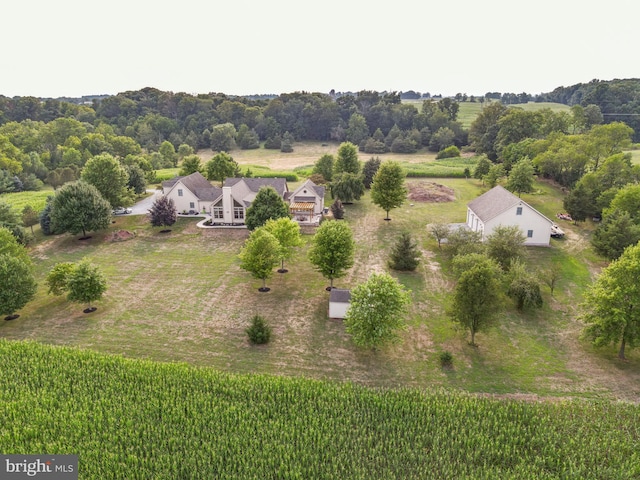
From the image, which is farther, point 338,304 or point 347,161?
point 347,161

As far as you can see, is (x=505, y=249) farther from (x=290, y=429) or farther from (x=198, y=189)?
(x=198, y=189)

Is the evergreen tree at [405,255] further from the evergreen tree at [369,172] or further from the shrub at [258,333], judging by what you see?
the evergreen tree at [369,172]

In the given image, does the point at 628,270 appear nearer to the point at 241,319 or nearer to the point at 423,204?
the point at 241,319

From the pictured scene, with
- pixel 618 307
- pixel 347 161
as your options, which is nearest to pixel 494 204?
pixel 618 307

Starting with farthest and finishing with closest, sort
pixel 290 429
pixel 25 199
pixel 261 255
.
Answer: pixel 25 199, pixel 261 255, pixel 290 429

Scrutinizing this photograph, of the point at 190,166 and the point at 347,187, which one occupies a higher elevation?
the point at 190,166

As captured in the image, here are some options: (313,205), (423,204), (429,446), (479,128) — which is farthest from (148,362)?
(479,128)

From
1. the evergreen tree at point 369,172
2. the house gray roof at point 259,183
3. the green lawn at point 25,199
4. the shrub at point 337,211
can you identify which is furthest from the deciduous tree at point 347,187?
the green lawn at point 25,199
